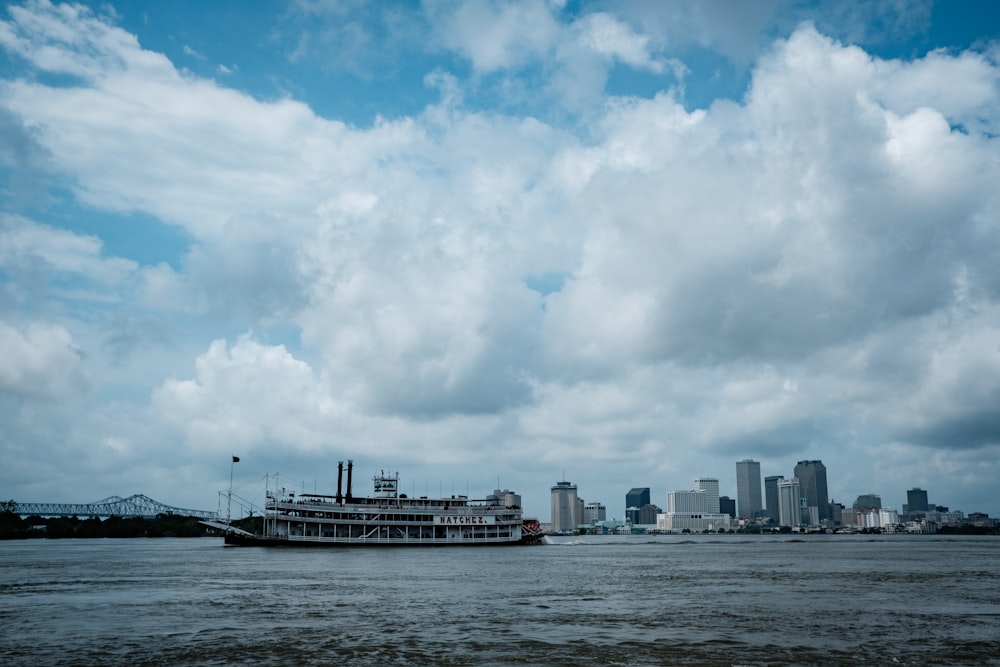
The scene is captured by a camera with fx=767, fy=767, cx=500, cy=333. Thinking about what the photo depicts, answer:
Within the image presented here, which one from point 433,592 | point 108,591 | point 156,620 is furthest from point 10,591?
point 433,592

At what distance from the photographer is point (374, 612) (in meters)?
41.8

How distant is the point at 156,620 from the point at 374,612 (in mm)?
10931

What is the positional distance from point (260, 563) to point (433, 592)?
4054 cm

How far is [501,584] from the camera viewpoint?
195 ft

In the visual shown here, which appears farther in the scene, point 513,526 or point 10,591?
point 513,526

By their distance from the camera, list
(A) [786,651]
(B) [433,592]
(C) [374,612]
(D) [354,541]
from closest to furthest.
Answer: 1. (A) [786,651]
2. (C) [374,612]
3. (B) [433,592]
4. (D) [354,541]

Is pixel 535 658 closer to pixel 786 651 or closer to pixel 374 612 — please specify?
pixel 786 651

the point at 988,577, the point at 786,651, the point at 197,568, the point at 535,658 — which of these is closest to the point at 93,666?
the point at 535,658

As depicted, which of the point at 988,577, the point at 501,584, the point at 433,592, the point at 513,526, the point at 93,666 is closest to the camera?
the point at 93,666

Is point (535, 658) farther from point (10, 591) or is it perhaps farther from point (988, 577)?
point (988, 577)

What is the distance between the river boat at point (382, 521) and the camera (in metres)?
131

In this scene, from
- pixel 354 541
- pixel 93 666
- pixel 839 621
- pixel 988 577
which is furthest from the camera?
pixel 354 541

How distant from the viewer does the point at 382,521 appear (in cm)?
13762

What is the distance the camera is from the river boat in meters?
131
